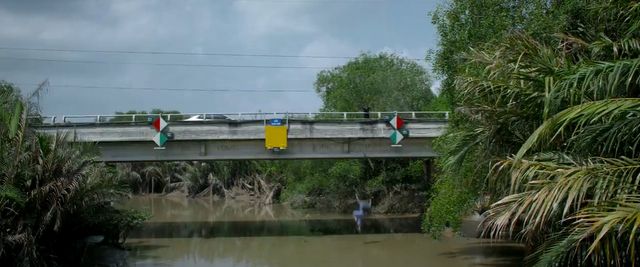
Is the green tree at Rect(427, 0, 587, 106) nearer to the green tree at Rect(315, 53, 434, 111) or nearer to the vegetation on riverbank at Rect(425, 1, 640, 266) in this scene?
the vegetation on riverbank at Rect(425, 1, 640, 266)

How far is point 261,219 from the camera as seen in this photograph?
1369 inches

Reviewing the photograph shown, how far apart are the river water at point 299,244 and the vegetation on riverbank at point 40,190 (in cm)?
318

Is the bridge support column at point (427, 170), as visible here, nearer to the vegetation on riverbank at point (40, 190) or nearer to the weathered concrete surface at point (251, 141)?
the weathered concrete surface at point (251, 141)

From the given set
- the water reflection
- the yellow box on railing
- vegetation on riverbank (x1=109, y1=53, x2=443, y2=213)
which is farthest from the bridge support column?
the yellow box on railing

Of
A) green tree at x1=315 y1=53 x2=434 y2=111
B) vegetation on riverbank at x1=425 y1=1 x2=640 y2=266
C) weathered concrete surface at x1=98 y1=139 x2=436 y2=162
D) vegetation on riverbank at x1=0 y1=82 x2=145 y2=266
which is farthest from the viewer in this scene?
green tree at x1=315 y1=53 x2=434 y2=111

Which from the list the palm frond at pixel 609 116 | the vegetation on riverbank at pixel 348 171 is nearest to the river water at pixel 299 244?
the vegetation on riverbank at pixel 348 171

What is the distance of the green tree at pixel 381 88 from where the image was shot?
40531 mm

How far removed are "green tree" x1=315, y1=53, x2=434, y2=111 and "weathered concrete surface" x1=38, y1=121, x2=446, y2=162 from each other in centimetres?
1317

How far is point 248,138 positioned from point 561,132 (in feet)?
62.5

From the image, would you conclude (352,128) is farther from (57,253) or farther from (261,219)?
(57,253)

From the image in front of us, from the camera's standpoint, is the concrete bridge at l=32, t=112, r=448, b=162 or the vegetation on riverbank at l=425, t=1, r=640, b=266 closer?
the vegetation on riverbank at l=425, t=1, r=640, b=266

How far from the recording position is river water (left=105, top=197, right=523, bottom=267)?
20.0 metres

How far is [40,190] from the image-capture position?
1379cm

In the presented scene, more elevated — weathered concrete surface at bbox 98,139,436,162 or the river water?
weathered concrete surface at bbox 98,139,436,162
